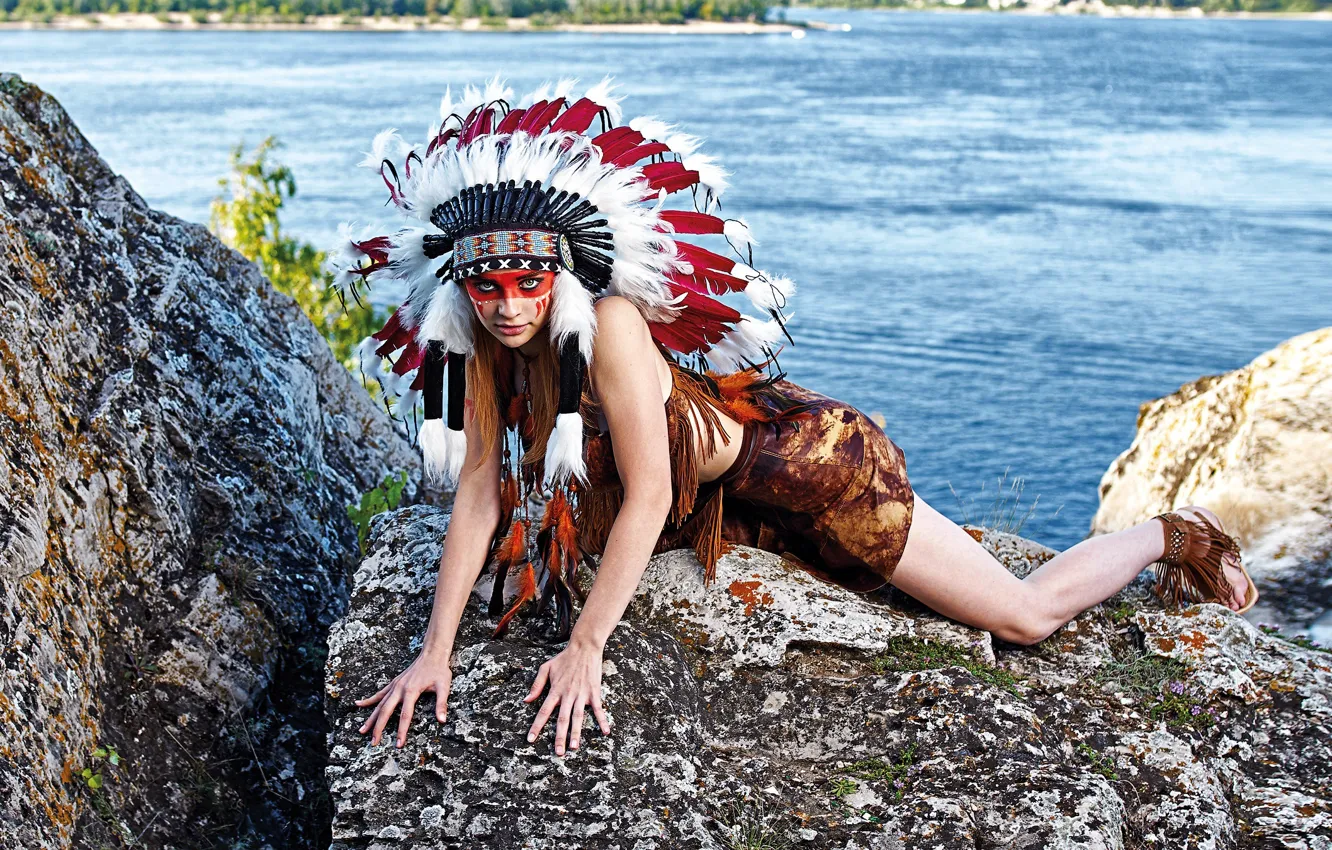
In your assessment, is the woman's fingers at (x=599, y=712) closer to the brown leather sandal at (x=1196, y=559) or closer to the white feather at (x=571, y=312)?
the white feather at (x=571, y=312)

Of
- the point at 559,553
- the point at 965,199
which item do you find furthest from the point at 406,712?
the point at 965,199

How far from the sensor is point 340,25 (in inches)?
3066

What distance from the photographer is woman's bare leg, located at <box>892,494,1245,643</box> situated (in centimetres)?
405

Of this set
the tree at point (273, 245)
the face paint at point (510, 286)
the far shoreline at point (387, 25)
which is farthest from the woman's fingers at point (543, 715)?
the far shoreline at point (387, 25)

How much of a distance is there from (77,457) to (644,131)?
78.0 inches

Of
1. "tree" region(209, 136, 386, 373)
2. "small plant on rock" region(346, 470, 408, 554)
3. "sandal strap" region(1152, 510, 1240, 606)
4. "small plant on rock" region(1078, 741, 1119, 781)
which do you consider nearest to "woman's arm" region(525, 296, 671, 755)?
"small plant on rock" region(1078, 741, 1119, 781)

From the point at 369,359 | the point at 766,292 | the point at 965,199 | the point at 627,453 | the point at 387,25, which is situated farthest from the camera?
the point at 387,25

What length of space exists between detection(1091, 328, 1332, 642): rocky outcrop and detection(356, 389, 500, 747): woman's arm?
3.98m

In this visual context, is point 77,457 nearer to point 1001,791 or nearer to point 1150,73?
point 1001,791

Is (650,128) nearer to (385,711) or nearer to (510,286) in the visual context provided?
(510,286)

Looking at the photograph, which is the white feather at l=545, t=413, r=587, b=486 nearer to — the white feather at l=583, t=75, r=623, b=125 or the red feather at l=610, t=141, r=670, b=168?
the red feather at l=610, t=141, r=670, b=168

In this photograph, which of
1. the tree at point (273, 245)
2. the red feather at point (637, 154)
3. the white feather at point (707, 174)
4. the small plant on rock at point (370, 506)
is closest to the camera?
the red feather at point (637, 154)

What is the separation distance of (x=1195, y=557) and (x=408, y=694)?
111 inches

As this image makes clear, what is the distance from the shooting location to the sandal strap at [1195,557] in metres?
4.50
